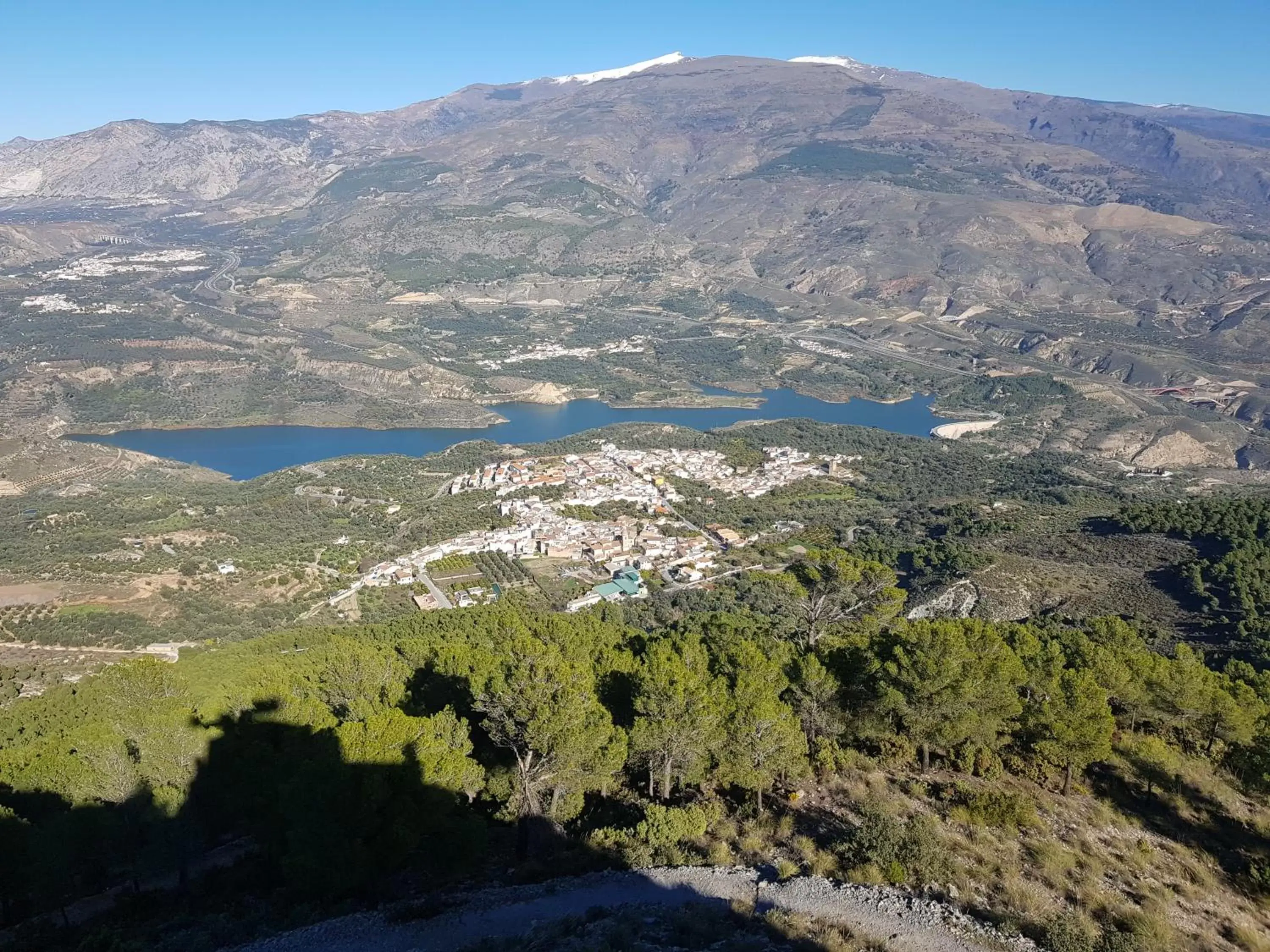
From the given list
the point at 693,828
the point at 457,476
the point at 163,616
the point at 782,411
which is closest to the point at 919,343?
the point at 782,411

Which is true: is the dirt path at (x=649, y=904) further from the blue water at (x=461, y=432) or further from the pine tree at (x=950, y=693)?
the blue water at (x=461, y=432)

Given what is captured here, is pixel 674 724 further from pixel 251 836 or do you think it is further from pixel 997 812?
pixel 251 836

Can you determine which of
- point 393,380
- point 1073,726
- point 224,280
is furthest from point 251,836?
point 224,280

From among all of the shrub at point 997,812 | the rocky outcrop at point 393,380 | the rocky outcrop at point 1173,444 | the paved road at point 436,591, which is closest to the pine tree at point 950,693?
the shrub at point 997,812

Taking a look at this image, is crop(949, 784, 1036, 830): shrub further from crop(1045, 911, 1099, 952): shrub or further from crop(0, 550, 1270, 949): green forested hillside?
crop(1045, 911, 1099, 952): shrub

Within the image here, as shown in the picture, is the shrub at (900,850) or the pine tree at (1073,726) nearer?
the shrub at (900,850)

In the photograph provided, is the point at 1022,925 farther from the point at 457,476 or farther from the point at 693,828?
the point at 457,476

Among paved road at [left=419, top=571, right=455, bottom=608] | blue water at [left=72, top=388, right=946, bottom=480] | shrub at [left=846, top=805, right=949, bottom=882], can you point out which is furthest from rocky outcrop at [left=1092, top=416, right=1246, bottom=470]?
shrub at [left=846, top=805, right=949, bottom=882]
